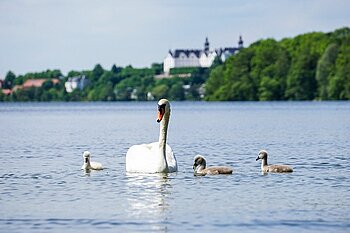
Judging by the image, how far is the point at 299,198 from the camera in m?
23.7

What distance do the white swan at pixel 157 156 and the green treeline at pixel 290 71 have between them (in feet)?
409

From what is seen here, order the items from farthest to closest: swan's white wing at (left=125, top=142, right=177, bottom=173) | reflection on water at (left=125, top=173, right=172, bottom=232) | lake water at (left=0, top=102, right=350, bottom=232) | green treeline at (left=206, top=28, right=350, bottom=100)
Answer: green treeline at (left=206, top=28, right=350, bottom=100)
swan's white wing at (left=125, top=142, right=177, bottom=173)
reflection on water at (left=125, top=173, right=172, bottom=232)
lake water at (left=0, top=102, right=350, bottom=232)

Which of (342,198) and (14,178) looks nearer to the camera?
(342,198)

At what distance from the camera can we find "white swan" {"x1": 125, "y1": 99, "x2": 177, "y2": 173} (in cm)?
2844

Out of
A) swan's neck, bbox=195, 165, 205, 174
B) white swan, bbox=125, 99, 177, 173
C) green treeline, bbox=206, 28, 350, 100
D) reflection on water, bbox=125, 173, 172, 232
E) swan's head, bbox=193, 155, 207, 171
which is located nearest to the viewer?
reflection on water, bbox=125, 173, 172, 232

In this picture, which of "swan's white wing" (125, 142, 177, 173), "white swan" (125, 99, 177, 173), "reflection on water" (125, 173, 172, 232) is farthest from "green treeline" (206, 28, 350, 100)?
"reflection on water" (125, 173, 172, 232)

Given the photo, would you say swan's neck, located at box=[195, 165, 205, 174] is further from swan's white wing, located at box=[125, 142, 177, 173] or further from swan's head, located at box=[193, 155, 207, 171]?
swan's white wing, located at box=[125, 142, 177, 173]

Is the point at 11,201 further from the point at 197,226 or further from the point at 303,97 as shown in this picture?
the point at 303,97

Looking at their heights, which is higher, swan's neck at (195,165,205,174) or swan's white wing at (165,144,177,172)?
swan's white wing at (165,144,177,172)

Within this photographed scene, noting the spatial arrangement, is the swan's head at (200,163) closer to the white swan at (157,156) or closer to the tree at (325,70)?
the white swan at (157,156)

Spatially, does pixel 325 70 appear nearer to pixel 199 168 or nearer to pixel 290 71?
pixel 290 71

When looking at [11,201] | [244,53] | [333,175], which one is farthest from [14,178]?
[244,53]

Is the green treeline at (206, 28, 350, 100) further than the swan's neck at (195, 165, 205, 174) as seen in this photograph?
Yes

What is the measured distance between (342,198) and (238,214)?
10.2ft
